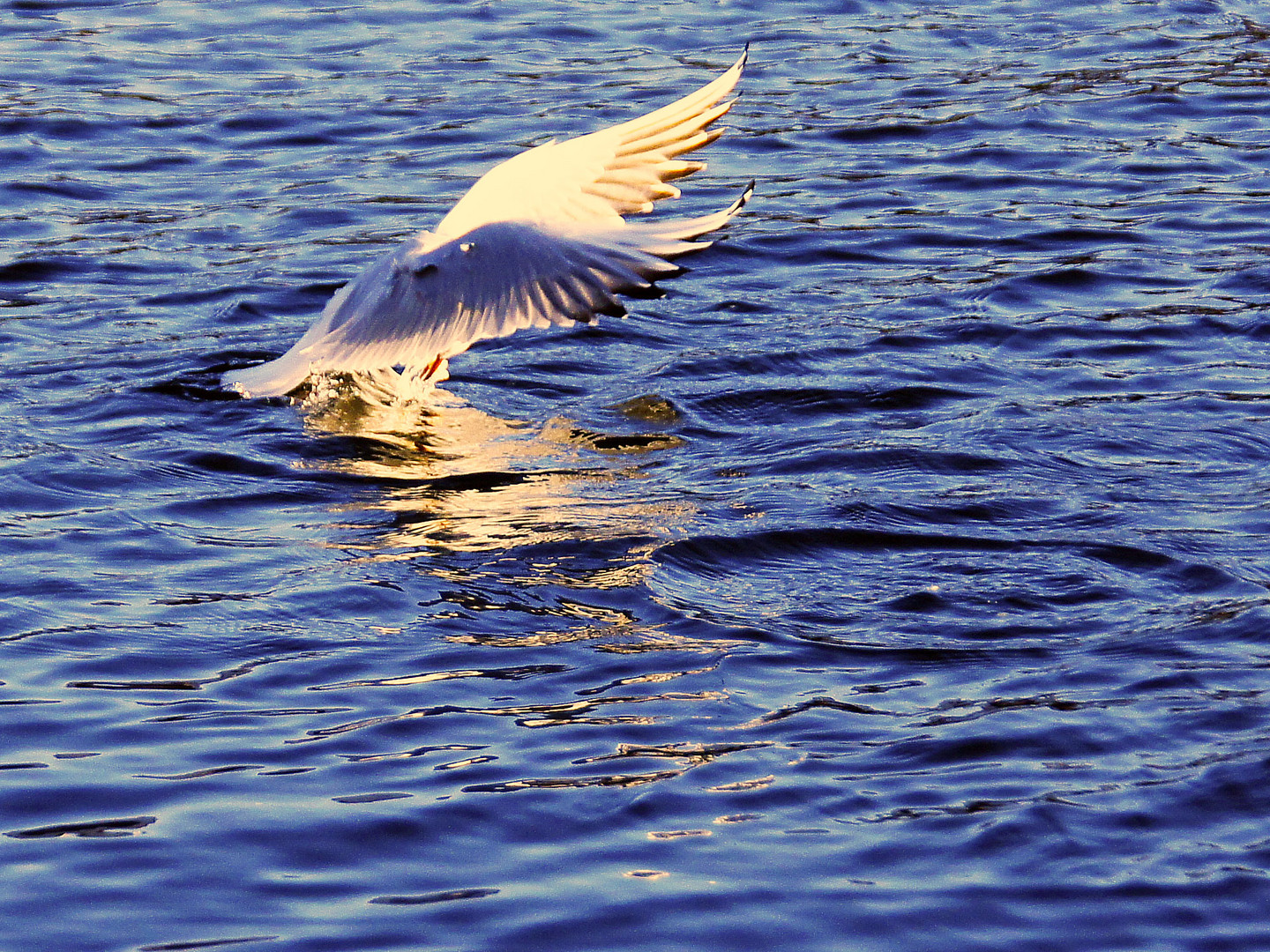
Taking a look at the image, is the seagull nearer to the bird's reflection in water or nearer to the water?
the bird's reflection in water

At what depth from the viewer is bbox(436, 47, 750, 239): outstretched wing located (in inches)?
255

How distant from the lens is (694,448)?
661cm

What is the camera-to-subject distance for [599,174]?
260 inches

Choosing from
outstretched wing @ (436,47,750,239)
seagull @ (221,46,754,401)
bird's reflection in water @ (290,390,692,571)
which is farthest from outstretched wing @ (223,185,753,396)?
bird's reflection in water @ (290,390,692,571)

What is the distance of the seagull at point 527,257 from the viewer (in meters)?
6.22

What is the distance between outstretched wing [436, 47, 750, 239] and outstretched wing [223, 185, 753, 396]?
0.12m

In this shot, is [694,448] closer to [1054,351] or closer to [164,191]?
[1054,351]

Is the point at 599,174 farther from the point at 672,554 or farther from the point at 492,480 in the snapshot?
the point at 672,554

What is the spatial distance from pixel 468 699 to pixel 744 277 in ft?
13.8

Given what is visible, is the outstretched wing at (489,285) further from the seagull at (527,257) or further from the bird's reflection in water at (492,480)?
the bird's reflection in water at (492,480)

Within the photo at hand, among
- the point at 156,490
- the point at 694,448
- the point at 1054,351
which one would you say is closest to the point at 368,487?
the point at 156,490

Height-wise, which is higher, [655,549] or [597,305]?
[597,305]

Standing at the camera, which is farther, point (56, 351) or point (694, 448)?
point (56, 351)

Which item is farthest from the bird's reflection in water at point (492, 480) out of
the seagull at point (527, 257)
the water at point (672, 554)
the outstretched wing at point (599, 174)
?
the outstretched wing at point (599, 174)
